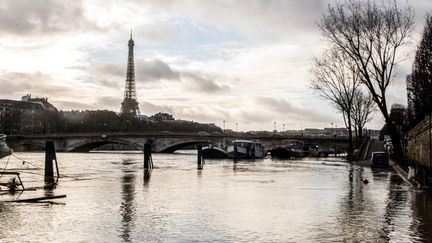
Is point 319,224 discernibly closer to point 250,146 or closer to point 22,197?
point 22,197

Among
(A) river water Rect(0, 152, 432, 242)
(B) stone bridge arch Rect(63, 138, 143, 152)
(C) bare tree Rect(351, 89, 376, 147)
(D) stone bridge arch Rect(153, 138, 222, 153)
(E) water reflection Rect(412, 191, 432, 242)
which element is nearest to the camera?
(A) river water Rect(0, 152, 432, 242)

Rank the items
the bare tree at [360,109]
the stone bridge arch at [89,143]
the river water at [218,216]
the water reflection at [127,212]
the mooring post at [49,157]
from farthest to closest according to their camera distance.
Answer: the stone bridge arch at [89,143] < the bare tree at [360,109] < the mooring post at [49,157] < the water reflection at [127,212] < the river water at [218,216]

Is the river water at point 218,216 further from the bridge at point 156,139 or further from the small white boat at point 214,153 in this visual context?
the bridge at point 156,139

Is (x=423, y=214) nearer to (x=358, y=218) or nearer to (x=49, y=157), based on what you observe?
(x=358, y=218)

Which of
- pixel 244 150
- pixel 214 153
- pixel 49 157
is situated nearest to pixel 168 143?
pixel 214 153

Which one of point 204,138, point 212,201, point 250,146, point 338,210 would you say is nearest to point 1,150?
point 212,201

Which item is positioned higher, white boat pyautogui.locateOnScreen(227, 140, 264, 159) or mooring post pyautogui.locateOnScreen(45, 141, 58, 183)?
white boat pyautogui.locateOnScreen(227, 140, 264, 159)

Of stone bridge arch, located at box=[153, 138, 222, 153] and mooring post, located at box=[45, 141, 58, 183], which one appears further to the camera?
stone bridge arch, located at box=[153, 138, 222, 153]

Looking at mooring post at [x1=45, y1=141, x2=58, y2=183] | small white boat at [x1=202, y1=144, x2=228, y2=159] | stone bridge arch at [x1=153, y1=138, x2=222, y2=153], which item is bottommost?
mooring post at [x1=45, y1=141, x2=58, y2=183]

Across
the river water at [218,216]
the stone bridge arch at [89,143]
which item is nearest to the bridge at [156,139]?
the stone bridge arch at [89,143]

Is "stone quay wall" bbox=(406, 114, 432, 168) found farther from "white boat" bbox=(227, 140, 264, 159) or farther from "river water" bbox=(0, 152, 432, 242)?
"white boat" bbox=(227, 140, 264, 159)

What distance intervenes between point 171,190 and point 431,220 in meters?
13.3

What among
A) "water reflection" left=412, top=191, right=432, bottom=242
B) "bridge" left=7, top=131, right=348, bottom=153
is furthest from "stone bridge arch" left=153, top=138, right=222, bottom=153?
"water reflection" left=412, top=191, right=432, bottom=242

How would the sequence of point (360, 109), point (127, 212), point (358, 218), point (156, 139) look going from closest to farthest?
point (358, 218) < point (127, 212) < point (360, 109) < point (156, 139)
